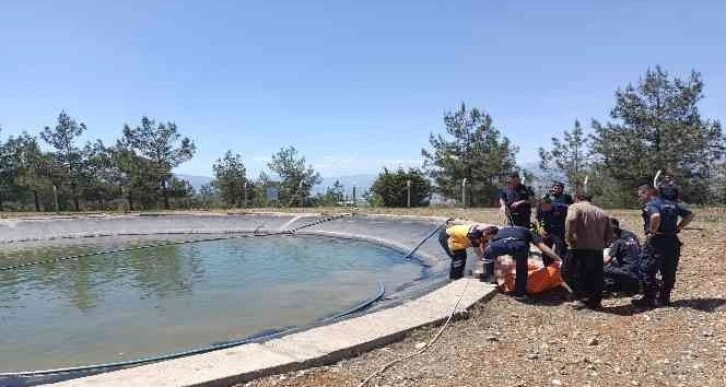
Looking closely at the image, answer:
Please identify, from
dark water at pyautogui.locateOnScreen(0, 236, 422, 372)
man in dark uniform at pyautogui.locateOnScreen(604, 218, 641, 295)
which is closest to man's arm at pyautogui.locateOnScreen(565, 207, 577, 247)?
man in dark uniform at pyautogui.locateOnScreen(604, 218, 641, 295)

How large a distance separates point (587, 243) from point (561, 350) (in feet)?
5.35

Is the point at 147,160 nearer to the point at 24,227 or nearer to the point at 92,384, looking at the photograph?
the point at 24,227

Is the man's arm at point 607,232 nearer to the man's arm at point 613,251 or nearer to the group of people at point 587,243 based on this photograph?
the group of people at point 587,243

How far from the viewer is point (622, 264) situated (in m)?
6.74

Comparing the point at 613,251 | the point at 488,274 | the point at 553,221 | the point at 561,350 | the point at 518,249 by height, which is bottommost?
the point at 561,350

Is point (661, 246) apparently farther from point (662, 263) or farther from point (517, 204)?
point (517, 204)

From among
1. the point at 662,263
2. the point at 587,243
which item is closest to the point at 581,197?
the point at 587,243

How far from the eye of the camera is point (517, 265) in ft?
20.1

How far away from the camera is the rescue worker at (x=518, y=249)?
6.09 metres

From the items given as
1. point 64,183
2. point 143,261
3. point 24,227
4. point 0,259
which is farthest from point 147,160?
point 143,261

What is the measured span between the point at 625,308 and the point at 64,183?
28.7 meters

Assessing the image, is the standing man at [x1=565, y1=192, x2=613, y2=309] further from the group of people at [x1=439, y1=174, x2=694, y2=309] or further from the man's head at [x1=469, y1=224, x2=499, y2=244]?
the man's head at [x1=469, y1=224, x2=499, y2=244]

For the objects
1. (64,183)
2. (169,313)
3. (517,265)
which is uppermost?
(64,183)

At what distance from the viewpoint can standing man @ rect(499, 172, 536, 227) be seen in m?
7.27
